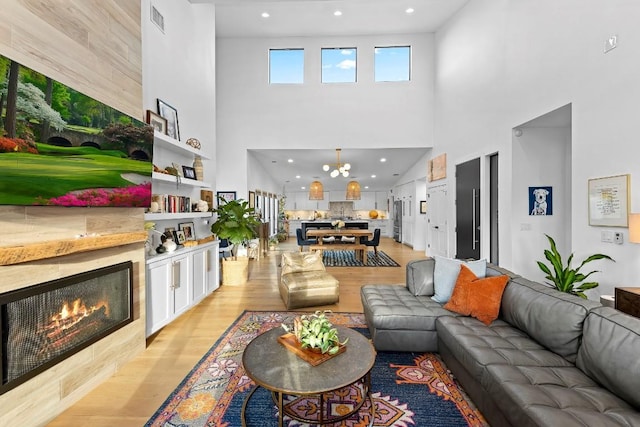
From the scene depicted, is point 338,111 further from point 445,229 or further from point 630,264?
point 630,264

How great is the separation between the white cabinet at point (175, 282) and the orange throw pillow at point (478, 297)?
3.11 meters

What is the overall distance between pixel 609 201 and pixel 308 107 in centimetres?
640

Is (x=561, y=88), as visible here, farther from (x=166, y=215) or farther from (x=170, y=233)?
(x=170, y=233)

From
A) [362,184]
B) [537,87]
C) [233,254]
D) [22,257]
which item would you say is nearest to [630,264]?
[537,87]

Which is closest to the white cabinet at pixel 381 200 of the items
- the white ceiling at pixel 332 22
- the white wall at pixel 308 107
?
the white ceiling at pixel 332 22

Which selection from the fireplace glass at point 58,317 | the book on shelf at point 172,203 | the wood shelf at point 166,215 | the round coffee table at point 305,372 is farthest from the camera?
the book on shelf at point 172,203

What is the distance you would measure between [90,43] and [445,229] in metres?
7.11

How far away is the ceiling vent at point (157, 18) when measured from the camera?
11.6 feet

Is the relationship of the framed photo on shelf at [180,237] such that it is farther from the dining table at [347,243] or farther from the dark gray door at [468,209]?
the dark gray door at [468,209]

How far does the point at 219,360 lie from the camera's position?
8.82 feet

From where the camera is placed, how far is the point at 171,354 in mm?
2824

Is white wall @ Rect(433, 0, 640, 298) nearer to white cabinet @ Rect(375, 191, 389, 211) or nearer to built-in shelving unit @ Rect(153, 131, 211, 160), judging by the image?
built-in shelving unit @ Rect(153, 131, 211, 160)

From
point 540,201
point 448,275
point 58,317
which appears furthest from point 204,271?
point 540,201

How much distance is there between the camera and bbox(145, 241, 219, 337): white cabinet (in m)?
3.11
